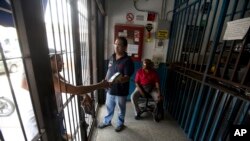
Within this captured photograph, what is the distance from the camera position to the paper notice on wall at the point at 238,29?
4.17 ft

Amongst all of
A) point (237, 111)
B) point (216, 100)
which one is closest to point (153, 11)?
point (216, 100)

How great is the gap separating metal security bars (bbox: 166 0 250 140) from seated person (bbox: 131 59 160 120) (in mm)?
371

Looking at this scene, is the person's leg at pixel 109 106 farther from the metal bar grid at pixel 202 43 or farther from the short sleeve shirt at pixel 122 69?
the metal bar grid at pixel 202 43

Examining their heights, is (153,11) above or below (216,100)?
above

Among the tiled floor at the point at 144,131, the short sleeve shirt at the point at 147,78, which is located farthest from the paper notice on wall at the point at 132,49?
the tiled floor at the point at 144,131

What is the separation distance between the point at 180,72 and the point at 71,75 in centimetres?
186

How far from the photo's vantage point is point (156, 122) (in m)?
2.46

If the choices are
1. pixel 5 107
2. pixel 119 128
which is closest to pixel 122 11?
pixel 119 128

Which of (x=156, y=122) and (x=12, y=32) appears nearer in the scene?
(x=12, y=32)

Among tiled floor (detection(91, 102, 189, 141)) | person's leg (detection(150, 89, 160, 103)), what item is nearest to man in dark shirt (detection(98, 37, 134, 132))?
tiled floor (detection(91, 102, 189, 141))

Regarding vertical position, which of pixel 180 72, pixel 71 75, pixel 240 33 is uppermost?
pixel 240 33

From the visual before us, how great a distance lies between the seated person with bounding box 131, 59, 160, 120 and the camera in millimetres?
2521

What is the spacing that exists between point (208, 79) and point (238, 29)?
2.22ft

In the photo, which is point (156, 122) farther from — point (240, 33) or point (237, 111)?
point (240, 33)
